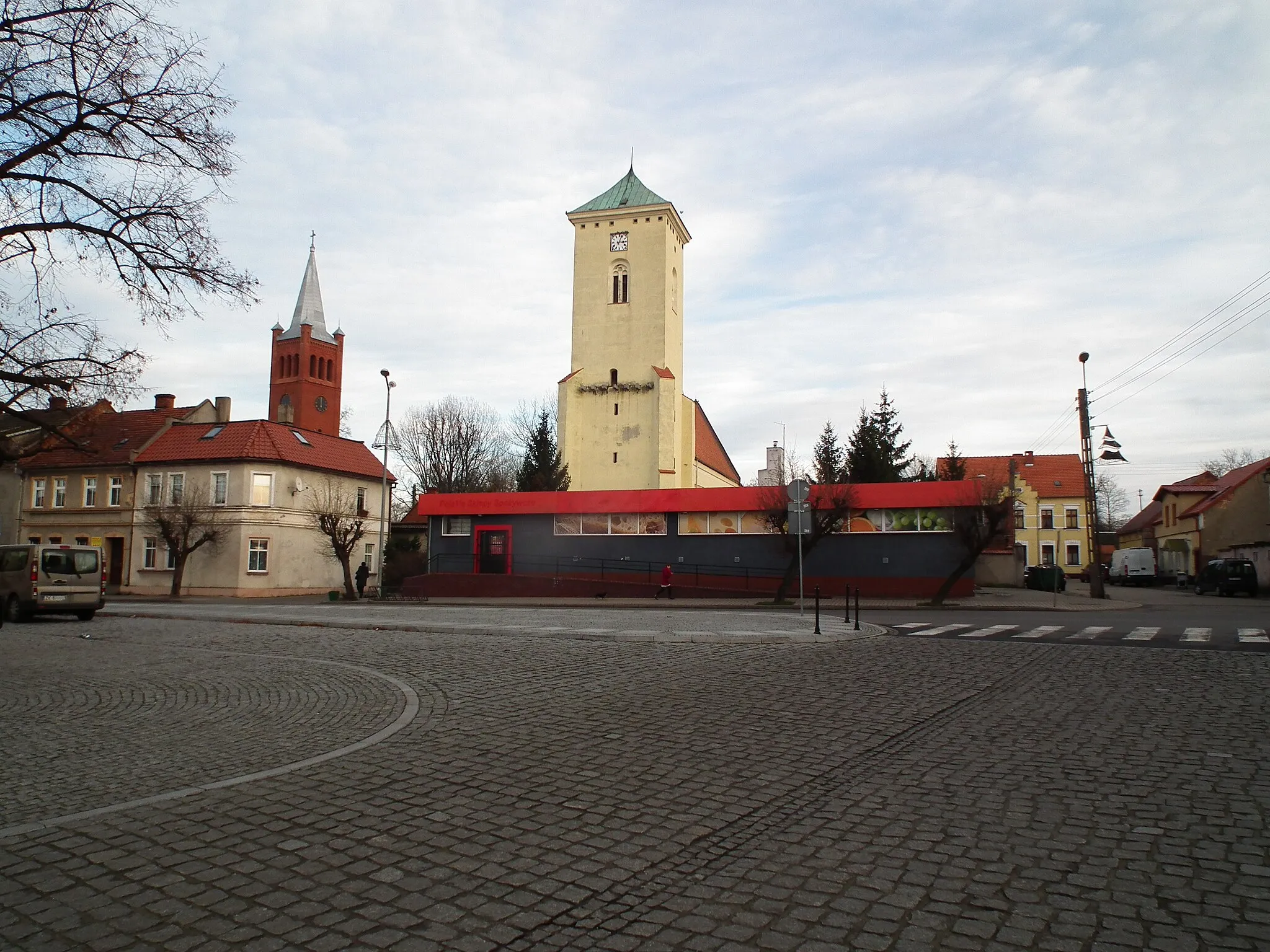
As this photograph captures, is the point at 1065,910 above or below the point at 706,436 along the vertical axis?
below

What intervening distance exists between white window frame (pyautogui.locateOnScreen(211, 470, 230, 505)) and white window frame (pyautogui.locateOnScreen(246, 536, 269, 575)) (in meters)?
2.38

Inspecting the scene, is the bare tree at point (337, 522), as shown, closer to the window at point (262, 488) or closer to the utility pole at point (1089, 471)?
the window at point (262, 488)

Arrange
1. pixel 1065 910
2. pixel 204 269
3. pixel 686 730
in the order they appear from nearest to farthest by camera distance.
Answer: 1. pixel 1065 910
2. pixel 686 730
3. pixel 204 269

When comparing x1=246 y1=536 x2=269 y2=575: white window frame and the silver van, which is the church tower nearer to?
x1=246 y1=536 x2=269 y2=575: white window frame

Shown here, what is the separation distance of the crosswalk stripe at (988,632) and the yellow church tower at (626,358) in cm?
3427

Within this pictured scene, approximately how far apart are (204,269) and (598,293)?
4539 cm

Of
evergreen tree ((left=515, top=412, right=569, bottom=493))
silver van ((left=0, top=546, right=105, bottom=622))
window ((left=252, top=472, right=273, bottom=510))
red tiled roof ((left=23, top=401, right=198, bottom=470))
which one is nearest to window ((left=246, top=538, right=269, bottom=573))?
window ((left=252, top=472, right=273, bottom=510))

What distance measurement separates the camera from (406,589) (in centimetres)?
3800

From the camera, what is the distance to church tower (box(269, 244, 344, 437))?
3017 inches

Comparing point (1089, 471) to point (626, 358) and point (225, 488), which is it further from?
point (225, 488)

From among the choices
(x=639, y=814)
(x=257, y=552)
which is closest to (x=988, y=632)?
(x=639, y=814)

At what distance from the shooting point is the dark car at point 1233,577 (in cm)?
3962

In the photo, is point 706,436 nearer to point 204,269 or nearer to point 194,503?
→ point 194,503

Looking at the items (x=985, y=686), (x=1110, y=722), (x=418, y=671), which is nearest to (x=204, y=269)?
(x=418, y=671)
